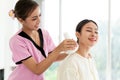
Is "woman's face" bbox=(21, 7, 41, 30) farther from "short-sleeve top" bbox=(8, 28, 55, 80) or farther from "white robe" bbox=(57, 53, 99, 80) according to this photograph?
"white robe" bbox=(57, 53, 99, 80)

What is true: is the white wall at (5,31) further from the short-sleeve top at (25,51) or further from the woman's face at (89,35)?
the woman's face at (89,35)

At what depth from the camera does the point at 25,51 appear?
133cm

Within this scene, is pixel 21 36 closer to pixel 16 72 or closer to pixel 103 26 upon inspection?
pixel 16 72

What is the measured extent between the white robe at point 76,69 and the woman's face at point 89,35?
3.1 inches

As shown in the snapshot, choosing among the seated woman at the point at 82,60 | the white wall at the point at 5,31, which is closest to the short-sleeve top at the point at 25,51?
the seated woman at the point at 82,60

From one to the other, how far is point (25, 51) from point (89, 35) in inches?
13.6

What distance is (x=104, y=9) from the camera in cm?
244

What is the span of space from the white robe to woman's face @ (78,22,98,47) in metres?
0.08

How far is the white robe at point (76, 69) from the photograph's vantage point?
47.7 inches

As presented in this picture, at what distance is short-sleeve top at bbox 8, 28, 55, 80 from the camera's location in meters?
1.34

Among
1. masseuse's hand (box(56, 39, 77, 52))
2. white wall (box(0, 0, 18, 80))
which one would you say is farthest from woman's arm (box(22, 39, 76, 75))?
white wall (box(0, 0, 18, 80))

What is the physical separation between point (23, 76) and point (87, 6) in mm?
1326

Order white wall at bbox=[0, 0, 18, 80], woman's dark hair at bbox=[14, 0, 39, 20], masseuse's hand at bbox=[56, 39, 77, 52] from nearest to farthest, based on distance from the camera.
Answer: masseuse's hand at bbox=[56, 39, 77, 52] < woman's dark hair at bbox=[14, 0, 39, 20] < white wall at bbox=[0, 0, 18, 80]

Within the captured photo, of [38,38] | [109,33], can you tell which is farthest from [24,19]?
[109,33]
